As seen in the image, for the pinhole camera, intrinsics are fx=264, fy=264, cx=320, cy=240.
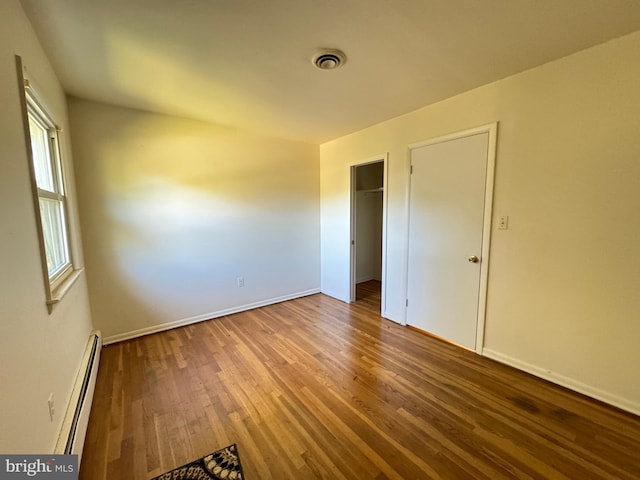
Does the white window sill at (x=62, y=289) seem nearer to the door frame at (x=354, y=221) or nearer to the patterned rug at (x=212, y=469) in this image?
the patterned rug at (x=212, y=469)

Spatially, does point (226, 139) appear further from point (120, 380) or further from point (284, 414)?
point (284, 414)

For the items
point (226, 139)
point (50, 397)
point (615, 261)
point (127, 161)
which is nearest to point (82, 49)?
point (127, 161)

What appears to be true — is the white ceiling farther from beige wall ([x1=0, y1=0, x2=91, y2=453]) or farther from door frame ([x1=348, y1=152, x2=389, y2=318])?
door frame ([x1=348, y1=152, x2=389, y2=318])

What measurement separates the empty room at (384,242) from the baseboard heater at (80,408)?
0.06 feet

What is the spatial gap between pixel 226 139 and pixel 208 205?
0.87 metres

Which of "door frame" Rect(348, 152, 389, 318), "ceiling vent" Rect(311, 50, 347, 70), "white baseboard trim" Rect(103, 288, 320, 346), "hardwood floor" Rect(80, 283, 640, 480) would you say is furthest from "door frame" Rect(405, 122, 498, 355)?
"white baseboard trim" Rect(103, 288, 320, 346)

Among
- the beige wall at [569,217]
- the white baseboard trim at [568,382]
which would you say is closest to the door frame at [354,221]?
the beige wall at [569,217]

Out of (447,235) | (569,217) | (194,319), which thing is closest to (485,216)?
(447,235)

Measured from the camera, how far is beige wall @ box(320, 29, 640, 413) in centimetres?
171

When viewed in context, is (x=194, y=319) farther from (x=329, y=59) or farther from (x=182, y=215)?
(x=329, y=59)

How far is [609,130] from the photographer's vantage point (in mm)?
1739

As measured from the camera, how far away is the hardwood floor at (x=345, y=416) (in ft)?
4.70

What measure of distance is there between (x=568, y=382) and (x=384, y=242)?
6.51 feet

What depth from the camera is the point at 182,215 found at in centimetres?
308
